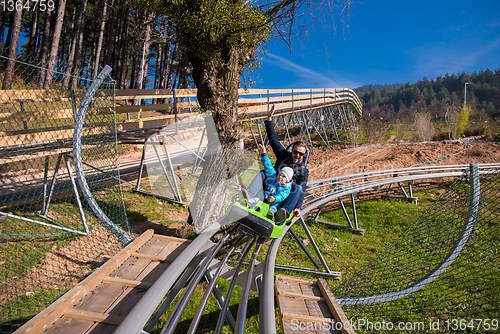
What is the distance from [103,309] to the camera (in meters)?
1.84

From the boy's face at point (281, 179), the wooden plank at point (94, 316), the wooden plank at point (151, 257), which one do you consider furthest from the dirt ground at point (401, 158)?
the wooden plank at point (94, 316)

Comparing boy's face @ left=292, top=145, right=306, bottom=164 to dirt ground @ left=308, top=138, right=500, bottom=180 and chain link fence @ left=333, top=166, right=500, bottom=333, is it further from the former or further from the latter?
dirt ground @ left=308, top=138, right=500, bottom=180

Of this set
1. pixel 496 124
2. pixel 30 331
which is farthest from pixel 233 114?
pixel 496 124

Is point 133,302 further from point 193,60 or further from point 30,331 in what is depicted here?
point 193,60

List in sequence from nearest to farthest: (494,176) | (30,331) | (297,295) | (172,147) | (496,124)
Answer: (30,331), (297,295), (494,176), (172,147), (496,124)

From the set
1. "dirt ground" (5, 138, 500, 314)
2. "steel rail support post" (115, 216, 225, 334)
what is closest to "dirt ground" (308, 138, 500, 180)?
"dirt ground" (5, 138, 500, 314)

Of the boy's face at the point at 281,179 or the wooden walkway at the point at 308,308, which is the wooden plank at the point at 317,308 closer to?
the wooden walkway at the point at 308,308

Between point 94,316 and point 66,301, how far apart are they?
0.22 m

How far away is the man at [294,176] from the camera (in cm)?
330

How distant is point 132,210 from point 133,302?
436 cm

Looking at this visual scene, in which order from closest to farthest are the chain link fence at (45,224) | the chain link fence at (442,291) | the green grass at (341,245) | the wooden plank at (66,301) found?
1. the wooden plank at (66,301)
2. the chain link fence at (442,291)
3. the chain link fence at (45,224)
4. the green grass at (341,245)

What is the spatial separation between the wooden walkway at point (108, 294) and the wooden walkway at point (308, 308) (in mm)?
1091

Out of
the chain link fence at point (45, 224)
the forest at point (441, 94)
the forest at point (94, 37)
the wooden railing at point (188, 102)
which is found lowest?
the chain link fence at point (45, 224)

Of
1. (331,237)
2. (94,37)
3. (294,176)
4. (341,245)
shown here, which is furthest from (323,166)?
(94,37)
